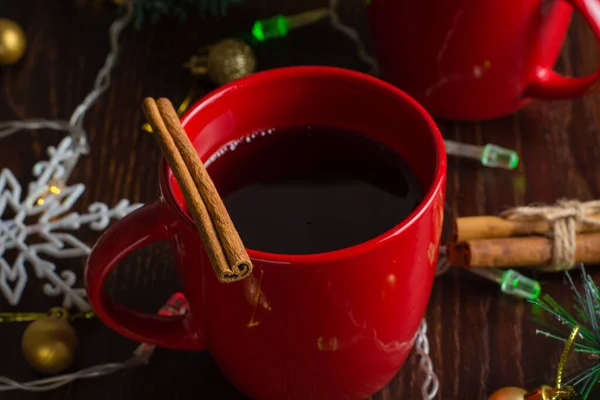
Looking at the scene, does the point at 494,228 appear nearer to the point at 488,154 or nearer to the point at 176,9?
the point at 488,154

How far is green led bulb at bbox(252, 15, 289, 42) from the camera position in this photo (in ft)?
2.96

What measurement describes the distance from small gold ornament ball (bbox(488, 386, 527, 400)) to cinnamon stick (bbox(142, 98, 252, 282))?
0.25 metres

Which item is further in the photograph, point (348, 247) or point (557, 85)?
point (557, 85)

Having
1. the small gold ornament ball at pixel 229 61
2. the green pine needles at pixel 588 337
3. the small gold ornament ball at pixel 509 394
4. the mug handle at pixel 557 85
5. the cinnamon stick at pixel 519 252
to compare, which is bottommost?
the small gold ornament ball at pixel 509 394

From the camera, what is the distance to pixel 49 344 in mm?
656

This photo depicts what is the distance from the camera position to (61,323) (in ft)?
2.22

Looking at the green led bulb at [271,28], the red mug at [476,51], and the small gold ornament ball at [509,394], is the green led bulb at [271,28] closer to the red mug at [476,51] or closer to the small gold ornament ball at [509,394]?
the red mug at [476,51]

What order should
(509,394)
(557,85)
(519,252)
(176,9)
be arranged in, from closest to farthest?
(509,394) < (519,252) < (557,85) < (176,9)

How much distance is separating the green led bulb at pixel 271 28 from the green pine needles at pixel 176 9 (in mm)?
38

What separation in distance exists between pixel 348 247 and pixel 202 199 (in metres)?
0.10

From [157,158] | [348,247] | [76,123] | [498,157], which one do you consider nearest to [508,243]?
[498,157]

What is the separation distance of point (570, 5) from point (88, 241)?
0.52m

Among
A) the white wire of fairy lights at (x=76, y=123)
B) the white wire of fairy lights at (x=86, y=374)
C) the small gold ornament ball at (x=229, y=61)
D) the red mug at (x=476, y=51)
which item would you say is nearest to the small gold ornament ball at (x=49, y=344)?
the white wire of fairy lights at (x=86, y=374)

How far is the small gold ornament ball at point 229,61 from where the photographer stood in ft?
2.78
